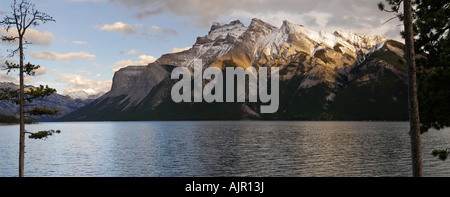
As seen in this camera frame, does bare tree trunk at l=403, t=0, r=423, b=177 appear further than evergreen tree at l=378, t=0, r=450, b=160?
No

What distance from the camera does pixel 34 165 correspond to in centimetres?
8188

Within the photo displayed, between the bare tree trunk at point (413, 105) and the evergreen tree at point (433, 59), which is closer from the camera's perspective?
the bare tree trunk at point (413, 105)

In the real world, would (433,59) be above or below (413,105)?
above

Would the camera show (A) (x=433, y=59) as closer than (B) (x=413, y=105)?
No

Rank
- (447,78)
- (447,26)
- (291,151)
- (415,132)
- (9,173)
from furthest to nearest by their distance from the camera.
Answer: (291,151) → (9,173) → (447,26) → (447,78) → (415,132)

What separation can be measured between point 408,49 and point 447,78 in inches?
300
